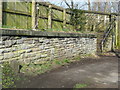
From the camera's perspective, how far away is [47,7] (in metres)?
8.08

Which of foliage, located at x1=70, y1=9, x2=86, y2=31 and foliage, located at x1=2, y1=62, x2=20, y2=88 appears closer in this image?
foliage, located at x1=2, y1=62, x2=20, y2=88

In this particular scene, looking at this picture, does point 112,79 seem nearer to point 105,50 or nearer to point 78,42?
point 78,42

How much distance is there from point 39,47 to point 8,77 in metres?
2.14

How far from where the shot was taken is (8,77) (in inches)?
159

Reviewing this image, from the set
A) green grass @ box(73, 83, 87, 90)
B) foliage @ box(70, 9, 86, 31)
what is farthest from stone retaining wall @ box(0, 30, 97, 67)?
green grass @ box(73, 83, 87, 90)

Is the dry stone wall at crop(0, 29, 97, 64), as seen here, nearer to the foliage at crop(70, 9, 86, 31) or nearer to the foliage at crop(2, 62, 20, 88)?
the foliage at crop(2, 62, 20, 88)

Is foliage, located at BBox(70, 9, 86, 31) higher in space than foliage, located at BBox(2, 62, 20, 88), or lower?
higher

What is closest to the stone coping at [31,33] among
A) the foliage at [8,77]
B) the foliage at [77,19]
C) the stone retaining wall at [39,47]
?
the stone retaining wall at [39,47]

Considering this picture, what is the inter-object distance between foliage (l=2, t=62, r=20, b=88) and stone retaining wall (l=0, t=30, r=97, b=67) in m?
0.28

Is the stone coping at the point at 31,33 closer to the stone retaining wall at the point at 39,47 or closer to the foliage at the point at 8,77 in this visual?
the stone retaining wall at the point at 39,47

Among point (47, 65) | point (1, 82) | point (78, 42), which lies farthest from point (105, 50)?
point (1, 82)

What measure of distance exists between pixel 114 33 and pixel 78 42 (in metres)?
4.78

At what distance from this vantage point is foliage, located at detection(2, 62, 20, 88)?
3.77 m

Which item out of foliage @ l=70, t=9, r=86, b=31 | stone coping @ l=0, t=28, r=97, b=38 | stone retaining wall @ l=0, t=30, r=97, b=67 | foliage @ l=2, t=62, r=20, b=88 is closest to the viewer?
foliage @ l=2, t=62, r=20, b=88
